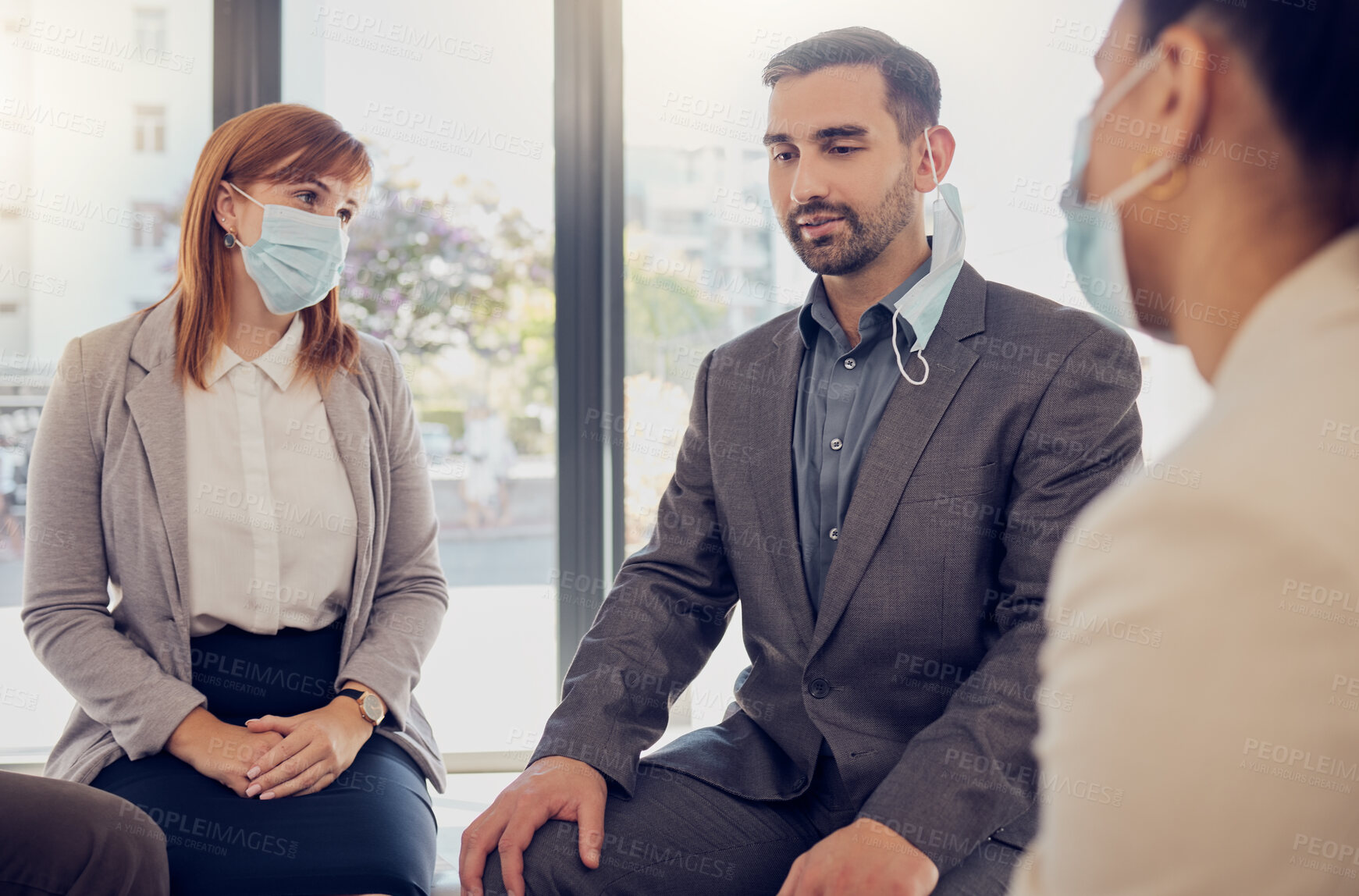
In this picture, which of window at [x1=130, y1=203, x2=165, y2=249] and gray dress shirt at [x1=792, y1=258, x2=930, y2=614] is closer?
gray dress shirt at [x1=792, y1=258, x2=930, y2=614]

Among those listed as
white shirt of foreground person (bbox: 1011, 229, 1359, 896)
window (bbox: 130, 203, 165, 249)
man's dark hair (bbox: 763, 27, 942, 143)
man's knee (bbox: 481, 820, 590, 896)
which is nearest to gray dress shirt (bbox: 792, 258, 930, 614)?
man's dark hair (bbox: 763, 27, 942, 143)

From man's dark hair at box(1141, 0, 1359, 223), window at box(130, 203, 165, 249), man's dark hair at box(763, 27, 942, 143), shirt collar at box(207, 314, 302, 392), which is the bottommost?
shirt collar at box(207, 314, 302, 392)

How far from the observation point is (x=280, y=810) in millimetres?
1408

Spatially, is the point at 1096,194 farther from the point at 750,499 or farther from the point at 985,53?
the point at 985,53

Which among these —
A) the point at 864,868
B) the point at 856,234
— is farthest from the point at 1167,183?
the point at 856,234

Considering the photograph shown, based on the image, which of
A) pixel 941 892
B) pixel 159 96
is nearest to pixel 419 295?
pixel 159 96

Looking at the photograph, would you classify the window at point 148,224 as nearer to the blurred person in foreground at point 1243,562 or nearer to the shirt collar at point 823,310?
the shirt collar at point 823,310

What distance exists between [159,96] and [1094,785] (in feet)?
8.45

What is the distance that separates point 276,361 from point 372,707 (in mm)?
655

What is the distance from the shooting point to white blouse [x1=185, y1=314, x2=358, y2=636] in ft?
5.27

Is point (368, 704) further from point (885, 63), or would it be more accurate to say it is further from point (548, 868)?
point (885, 63)

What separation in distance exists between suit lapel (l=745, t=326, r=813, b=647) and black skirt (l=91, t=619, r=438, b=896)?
69cm

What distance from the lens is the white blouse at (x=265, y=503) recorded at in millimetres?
1606

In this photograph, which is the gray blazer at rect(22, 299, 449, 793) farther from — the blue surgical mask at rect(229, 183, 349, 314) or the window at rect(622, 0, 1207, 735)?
the window at rect(622, 0, 1207, 735)
